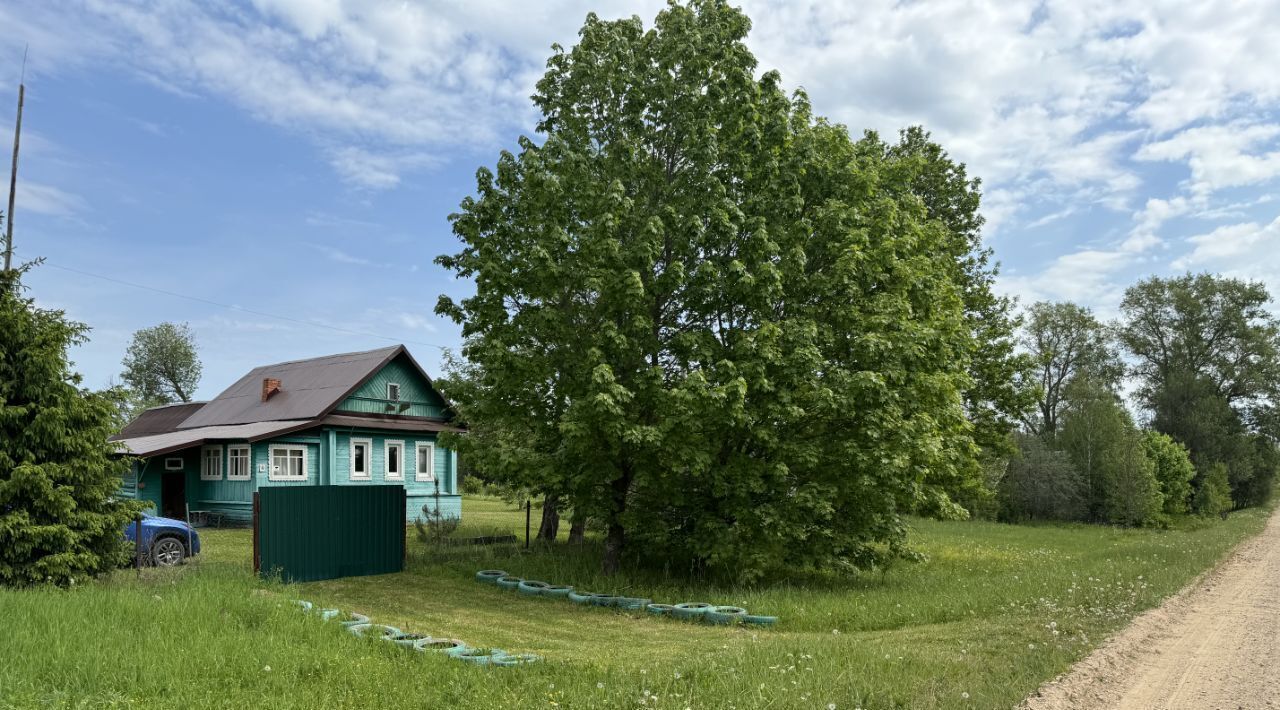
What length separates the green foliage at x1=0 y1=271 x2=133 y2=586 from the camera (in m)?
10.4

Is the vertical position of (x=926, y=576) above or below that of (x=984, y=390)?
below

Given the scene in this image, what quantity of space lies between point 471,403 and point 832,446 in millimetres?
6546

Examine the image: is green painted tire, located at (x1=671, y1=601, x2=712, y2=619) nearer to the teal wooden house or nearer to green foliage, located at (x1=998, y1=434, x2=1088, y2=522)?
the teal wooden house

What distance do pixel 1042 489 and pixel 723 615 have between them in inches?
1424

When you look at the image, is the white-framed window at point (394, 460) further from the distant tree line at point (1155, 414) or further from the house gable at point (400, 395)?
the distant tree line at point (1155, 414)

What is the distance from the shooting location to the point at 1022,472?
42750mm

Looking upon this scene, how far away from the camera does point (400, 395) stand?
28766 millimetres

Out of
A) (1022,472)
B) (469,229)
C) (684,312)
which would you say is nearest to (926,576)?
(684,312)

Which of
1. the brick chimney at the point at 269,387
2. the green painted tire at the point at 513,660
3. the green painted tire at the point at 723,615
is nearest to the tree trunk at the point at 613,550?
the green painted tire at the point at 723,615

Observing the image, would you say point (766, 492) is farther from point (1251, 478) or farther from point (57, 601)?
point (1251, 478)

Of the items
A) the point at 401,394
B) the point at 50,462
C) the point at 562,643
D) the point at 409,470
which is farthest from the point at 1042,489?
the point at 50,462

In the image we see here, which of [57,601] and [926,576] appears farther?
[926,576]

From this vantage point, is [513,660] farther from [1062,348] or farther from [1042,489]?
[1062,348]

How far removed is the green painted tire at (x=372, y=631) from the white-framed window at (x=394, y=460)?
19.5 m
